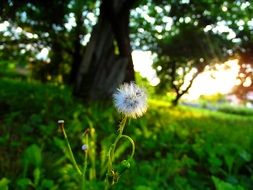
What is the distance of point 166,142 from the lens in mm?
7328

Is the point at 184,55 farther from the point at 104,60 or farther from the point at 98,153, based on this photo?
the point at 98,153

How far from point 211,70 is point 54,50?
4.97 metres

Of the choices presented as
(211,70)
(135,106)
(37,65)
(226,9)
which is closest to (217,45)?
(211,70)

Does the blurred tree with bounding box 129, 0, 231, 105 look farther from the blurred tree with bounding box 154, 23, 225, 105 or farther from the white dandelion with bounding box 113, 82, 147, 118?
the white dandelion with bounding box 113, 82, 147, 118

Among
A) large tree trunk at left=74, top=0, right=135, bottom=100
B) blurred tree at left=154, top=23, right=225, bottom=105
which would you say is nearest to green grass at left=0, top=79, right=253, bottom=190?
large tree trunk at left=74, top=0, right=135, bottom=100

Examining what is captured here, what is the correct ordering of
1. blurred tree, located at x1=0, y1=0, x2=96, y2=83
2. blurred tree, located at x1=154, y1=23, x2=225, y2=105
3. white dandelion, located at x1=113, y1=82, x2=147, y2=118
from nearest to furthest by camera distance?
white dandelion, located at x1=113, y1=82, x2=147, y2=118
blurred tree, located at x1=0, y1=0, x2=96, y2=83
blurred tree, located at x1=154, y1=23, x2=225, y2=105

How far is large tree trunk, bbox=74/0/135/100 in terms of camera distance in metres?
10.8

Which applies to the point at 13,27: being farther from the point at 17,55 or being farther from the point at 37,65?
the point at 37,65

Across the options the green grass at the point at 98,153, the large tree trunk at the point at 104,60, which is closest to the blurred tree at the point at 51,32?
the large tree trunk at the point at 104,60

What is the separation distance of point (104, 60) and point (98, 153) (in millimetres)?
4456

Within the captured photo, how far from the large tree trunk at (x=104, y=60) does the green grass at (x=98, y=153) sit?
3.02ft

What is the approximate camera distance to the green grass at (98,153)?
194 inches

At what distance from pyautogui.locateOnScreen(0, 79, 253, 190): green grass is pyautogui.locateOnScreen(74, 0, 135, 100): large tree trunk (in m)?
0.92

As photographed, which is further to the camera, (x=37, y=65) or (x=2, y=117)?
(x=37, y=65)
